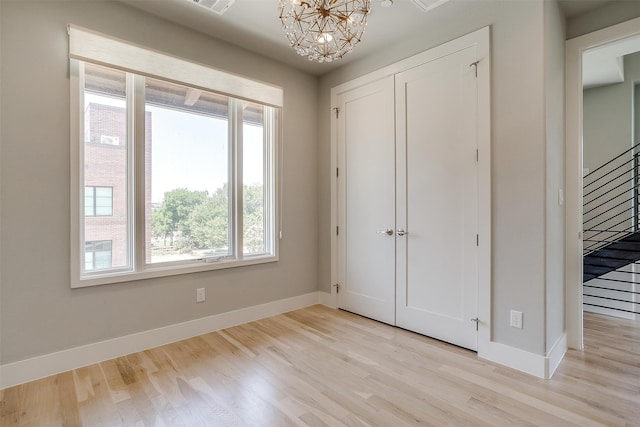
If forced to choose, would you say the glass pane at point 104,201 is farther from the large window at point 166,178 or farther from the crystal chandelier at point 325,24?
the crystal chandelier at point 325,24

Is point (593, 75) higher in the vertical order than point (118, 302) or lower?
higher

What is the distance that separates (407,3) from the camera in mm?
2479

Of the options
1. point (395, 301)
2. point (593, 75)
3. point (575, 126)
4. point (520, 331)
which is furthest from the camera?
point (593, 75)

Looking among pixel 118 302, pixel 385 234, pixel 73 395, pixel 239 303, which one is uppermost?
pixel 385 234

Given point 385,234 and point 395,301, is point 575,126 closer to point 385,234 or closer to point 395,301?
point 385,234

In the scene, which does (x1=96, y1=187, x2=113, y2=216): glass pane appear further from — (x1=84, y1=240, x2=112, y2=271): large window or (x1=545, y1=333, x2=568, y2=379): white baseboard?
(x1=545, y1=333, x2=568, y2=379): white baseboard

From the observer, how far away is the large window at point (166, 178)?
2.43m

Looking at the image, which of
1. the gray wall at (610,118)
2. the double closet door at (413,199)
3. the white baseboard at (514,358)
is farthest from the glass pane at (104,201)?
the gray wall at (610,118)

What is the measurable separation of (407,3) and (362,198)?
5.79ft

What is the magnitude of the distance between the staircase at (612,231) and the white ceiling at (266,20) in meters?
2.02

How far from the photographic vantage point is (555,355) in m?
2.33

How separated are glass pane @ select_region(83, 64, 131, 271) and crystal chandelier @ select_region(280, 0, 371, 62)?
152cm

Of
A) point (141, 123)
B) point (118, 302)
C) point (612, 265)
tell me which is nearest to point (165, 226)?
point (118, 302)

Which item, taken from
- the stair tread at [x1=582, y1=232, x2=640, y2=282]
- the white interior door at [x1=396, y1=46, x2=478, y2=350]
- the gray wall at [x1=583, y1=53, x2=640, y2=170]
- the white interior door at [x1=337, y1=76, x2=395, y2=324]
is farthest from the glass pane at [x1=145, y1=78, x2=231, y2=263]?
the gray wall at [x1=583, y1=53, x2=640, y2=170]
